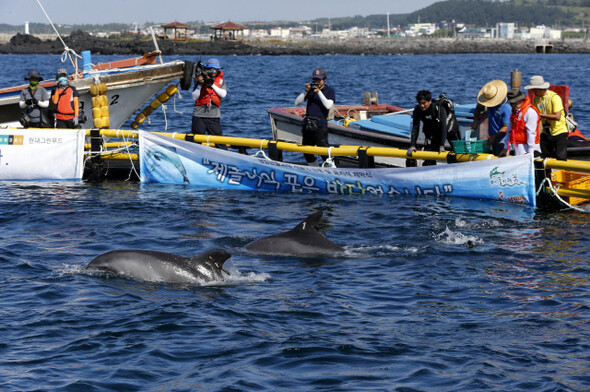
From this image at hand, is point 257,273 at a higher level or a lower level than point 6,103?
lower

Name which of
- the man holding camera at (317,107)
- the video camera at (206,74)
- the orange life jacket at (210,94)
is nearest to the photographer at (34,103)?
the orange life jacket at (210,94)

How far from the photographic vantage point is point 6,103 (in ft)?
72.0

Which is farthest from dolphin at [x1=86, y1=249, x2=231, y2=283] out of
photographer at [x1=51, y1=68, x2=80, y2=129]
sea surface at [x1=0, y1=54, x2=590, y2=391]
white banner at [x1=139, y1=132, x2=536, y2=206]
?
photographer at [x1=51, y1=68, x2=80, y2=129]

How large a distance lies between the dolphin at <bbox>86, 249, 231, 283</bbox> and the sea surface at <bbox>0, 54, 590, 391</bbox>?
148 mm

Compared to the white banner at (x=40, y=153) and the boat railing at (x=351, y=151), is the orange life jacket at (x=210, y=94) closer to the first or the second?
the boat railing at (x=351, y=151)

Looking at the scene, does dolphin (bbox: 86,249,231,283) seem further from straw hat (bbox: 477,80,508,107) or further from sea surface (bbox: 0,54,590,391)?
straw hat (bbox: 477,80,508,107)

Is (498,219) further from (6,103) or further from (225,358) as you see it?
(6,103)

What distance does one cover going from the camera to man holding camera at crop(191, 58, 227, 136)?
55.6 ft

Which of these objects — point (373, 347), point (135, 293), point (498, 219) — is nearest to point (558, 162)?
point (498, 219)

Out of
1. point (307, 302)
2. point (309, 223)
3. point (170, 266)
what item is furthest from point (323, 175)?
point (307, 302)

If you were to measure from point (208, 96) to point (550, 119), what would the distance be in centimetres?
715

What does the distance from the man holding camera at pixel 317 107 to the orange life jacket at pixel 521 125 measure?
3.63 metres

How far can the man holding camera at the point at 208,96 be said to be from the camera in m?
16.9

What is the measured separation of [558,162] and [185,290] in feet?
24.6
